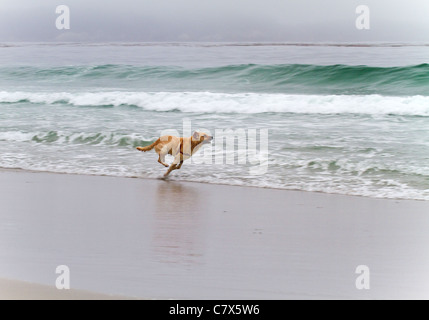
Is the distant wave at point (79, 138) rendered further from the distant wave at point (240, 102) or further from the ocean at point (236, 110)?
the distant wave at point (240, 102)

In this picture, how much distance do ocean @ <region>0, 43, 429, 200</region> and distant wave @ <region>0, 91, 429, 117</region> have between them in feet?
0.15

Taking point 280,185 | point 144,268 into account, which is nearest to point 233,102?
point 280,185

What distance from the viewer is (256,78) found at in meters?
19.1

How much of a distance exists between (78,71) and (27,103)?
241 inches

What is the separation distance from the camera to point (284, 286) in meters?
3.62

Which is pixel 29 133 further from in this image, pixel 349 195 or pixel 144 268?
pixel 144 268

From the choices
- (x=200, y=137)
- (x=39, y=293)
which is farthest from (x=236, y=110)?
(x=39, y=293)

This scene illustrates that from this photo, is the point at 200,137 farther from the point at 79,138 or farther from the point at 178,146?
the point at 79,138

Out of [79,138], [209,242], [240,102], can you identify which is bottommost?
[209,242]

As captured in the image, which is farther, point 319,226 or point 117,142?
point 117,142
